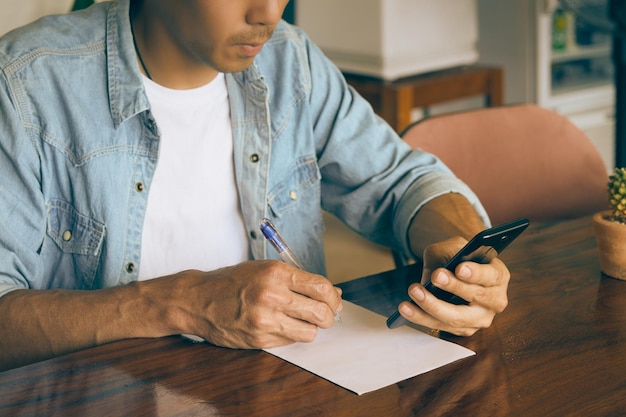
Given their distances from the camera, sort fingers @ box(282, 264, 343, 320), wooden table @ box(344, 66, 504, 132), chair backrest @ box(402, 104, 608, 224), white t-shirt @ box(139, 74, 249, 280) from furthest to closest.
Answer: wooden table @ box(344, 66, 504, 132) → chair backrest @ box(402, 104, 608, 224) → white t-shirt @ box(139, 74, 249, 280) → fingers @ box(282, 264, 343, 320)

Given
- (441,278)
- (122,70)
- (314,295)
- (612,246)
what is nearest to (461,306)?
(441,278)

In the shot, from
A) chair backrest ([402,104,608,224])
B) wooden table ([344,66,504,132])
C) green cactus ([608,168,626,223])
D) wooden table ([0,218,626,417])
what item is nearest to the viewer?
wooden table ([0,218,626,417])

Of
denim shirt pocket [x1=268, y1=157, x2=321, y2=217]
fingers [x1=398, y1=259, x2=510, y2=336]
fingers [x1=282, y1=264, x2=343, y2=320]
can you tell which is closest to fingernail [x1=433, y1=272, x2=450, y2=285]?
fingers [x1=398, y1=259, x2=510, y2=336]

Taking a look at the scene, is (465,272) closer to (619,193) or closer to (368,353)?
(368,353)

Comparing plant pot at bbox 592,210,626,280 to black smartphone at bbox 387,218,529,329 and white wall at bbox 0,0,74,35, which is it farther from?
white wall at bbox 0,0,74,35

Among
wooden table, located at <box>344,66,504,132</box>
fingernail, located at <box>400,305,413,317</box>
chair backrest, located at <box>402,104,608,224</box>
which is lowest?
wooden table, located at <box>344,66,504,132</box>

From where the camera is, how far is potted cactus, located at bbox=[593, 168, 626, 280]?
1.30 metres

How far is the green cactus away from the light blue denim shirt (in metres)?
0.26

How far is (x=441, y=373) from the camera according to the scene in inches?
40.3

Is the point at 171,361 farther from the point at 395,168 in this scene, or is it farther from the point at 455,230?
the point at 395,168

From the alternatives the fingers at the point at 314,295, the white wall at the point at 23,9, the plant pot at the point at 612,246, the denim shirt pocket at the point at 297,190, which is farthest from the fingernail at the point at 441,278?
the white wall at the point at 23,9

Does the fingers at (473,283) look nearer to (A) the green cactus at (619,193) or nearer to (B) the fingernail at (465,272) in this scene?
(B) the fingernail at (465,272)

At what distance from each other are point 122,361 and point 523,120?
3.84 ft

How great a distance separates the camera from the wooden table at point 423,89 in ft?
10.6
